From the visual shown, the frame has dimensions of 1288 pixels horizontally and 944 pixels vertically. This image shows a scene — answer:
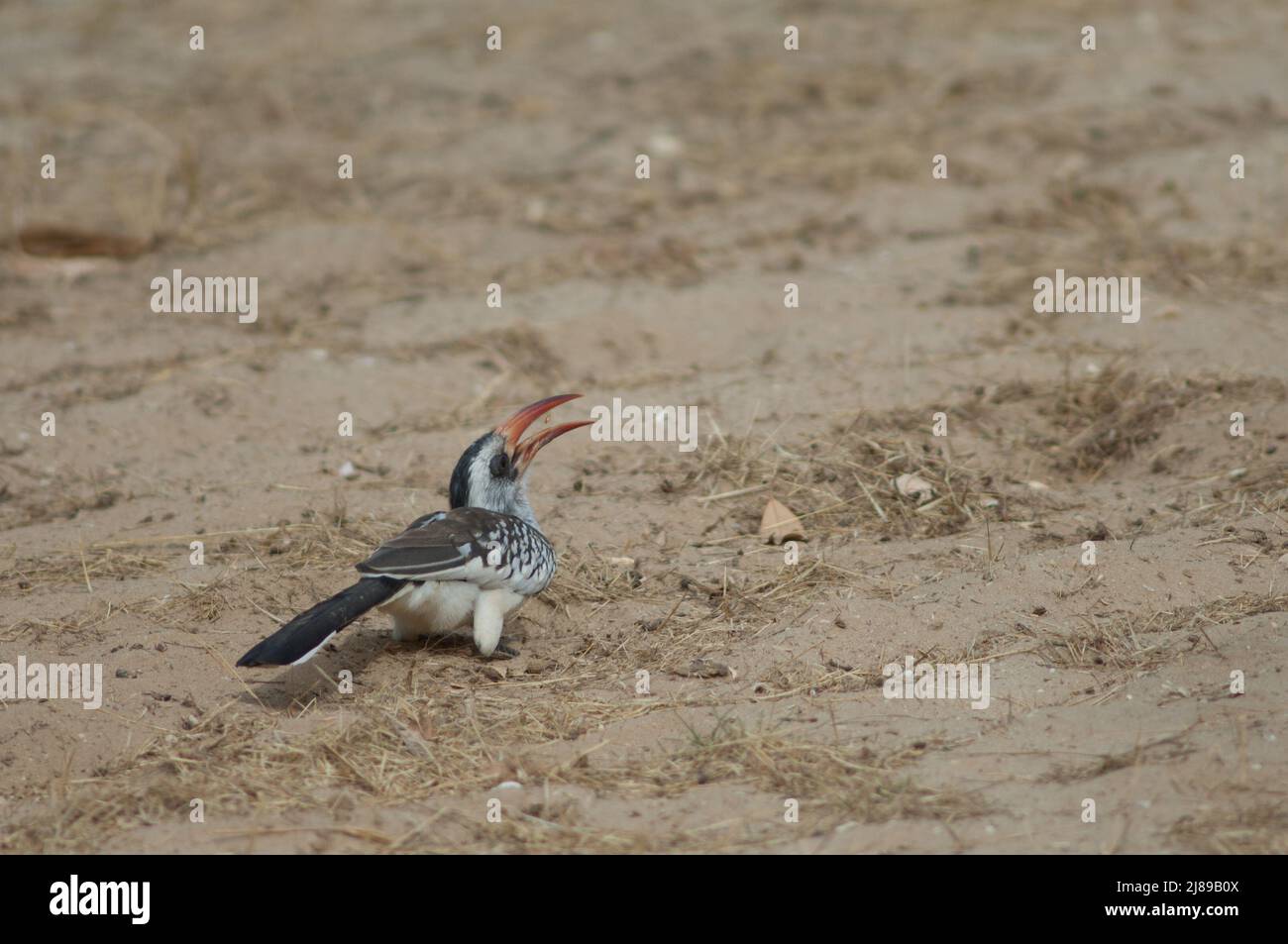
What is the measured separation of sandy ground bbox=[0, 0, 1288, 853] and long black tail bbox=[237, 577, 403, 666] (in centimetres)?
26

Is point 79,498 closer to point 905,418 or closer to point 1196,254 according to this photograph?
point 905,418

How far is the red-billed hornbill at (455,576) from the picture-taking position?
4.16 m

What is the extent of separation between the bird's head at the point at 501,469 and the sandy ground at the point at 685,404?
32 centimetres

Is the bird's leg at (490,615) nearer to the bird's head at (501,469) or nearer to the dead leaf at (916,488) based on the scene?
the bird's head at (501,469)

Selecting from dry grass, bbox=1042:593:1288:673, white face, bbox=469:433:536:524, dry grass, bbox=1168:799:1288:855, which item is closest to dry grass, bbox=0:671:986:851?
dry grass, bbox=1168:799:1288:855

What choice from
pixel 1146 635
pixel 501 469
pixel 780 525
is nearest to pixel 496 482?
pixel 501 469

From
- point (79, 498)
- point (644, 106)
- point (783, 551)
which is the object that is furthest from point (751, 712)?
point (644, 106)

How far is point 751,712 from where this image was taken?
13.7 ft

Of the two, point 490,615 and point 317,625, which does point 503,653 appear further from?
point 317,625

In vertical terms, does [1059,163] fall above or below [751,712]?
above

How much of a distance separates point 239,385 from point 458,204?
104 inches

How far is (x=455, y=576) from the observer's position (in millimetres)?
4465

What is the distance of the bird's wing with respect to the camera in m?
4.36

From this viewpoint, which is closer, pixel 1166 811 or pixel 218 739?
pixel 1166 811
